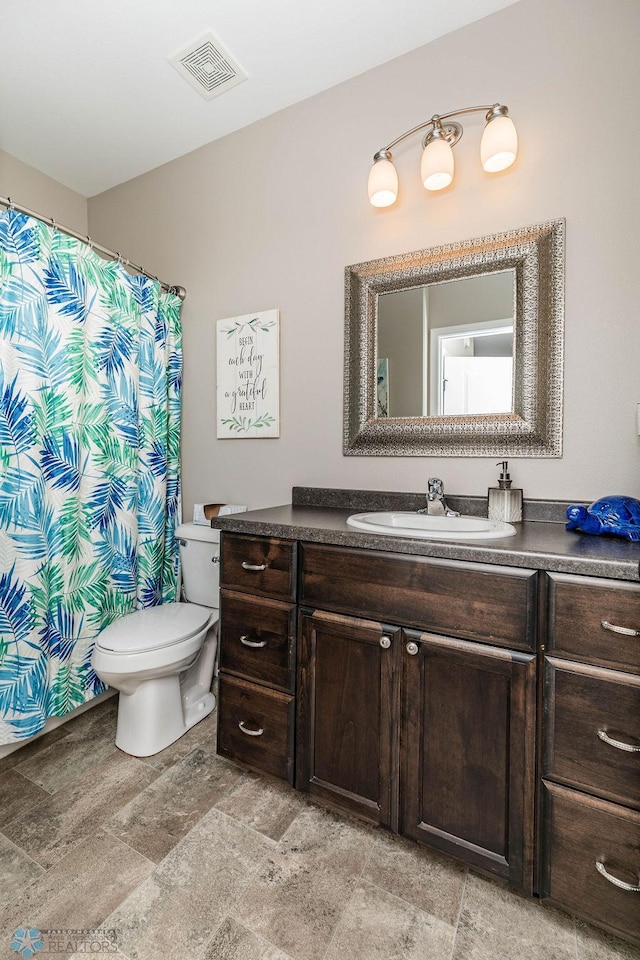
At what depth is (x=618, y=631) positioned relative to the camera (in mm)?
929

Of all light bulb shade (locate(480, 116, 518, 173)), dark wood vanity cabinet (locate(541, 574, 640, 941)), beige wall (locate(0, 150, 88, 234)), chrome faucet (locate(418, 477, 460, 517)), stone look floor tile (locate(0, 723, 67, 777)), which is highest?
beige wall (locate(0, 150, 88, 234))

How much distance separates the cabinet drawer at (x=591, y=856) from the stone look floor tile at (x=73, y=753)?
4.76ft

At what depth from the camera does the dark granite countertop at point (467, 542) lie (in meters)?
0.97

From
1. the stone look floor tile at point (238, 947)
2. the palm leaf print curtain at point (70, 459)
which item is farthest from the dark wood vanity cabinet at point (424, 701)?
the palm leaf print curtain at point (70, 459)

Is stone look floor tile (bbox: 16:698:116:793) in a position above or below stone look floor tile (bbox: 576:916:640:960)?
above

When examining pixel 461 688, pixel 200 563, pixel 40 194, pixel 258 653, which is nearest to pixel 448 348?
pixel 461 688

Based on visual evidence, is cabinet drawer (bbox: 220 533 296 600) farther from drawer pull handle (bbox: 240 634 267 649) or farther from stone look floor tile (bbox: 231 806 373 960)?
stone look floor tile (bbox: 231 806 373 960)

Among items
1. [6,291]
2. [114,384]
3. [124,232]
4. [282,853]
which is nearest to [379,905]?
[282,853]

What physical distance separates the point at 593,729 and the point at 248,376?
68.9 inches

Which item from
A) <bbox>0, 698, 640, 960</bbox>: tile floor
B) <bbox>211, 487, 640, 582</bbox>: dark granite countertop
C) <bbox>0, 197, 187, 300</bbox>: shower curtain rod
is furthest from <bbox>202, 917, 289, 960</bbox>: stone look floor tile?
<bbox>0, 197, 187, 300</bbox>: shower curtain rod

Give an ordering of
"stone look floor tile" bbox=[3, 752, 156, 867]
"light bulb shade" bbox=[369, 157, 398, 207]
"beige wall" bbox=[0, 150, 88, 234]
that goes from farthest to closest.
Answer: "beige wall" bbox=[0, 150, 88, 234], "light bulb shade" bbox=[369, 157, 398, 207], "stone look floor tile" bbox=[3, 752, 156, 867]

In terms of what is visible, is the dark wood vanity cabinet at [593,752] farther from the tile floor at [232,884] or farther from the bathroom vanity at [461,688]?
the tile floor at [232,884]

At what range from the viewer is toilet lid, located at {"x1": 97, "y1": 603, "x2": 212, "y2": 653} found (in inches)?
62.4

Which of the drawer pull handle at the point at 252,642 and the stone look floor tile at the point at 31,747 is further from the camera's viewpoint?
the stone look floor tile at the point at 31,747
